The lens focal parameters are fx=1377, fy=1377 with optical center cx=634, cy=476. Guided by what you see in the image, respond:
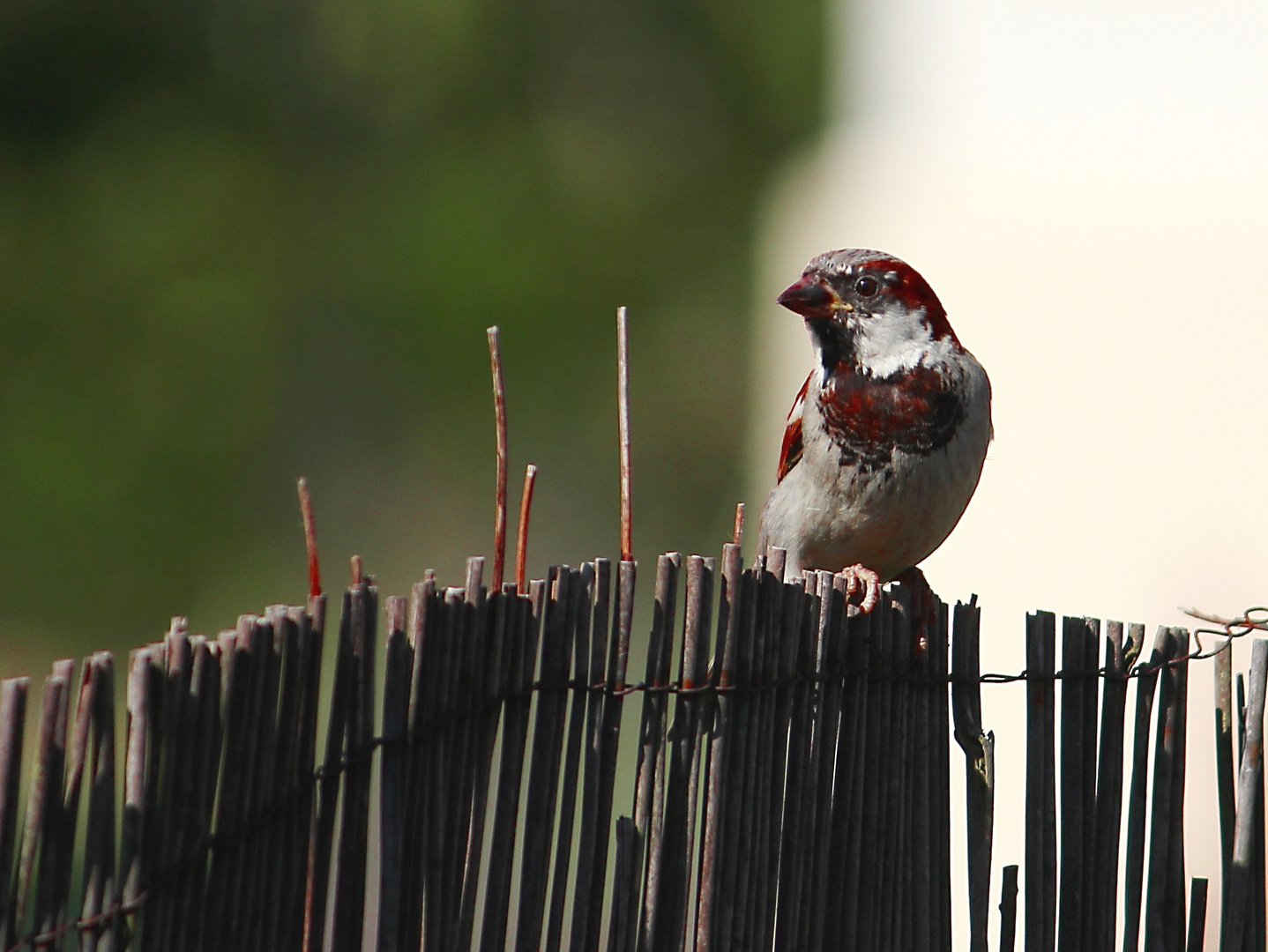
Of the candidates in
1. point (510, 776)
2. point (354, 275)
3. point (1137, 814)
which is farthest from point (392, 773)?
point (354, 275)

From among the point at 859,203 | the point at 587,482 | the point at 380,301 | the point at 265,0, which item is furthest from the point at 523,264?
the point at 859,203

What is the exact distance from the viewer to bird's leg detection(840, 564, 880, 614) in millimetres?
2600

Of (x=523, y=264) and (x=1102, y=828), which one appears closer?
(x=1102, y=828)

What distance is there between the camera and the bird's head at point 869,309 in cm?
304

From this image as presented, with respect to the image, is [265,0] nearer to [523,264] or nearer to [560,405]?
[523,264]

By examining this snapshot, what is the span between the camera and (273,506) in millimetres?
15680

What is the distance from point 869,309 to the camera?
3055mm

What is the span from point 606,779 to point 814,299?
1.40 metres

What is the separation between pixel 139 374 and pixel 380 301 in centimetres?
297

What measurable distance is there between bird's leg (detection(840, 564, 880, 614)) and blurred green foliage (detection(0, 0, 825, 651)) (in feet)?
36.3

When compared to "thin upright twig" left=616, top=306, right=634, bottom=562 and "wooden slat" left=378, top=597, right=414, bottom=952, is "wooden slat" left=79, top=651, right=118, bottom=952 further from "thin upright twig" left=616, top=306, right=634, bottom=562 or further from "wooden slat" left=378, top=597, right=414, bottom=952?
"thin upright twig" left=616, top=306, right=634, bottom=562

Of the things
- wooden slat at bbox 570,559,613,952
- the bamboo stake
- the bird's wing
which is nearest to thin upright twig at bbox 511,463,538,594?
the bamboo stake

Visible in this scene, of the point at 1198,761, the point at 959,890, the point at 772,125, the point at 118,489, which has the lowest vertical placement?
the point at 959,890

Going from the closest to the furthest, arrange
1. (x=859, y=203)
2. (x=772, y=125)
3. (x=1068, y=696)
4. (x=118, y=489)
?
(x=1068, y=696) < (x=859, y=203) < (x=118, y=489) < (x=772, y=125)
